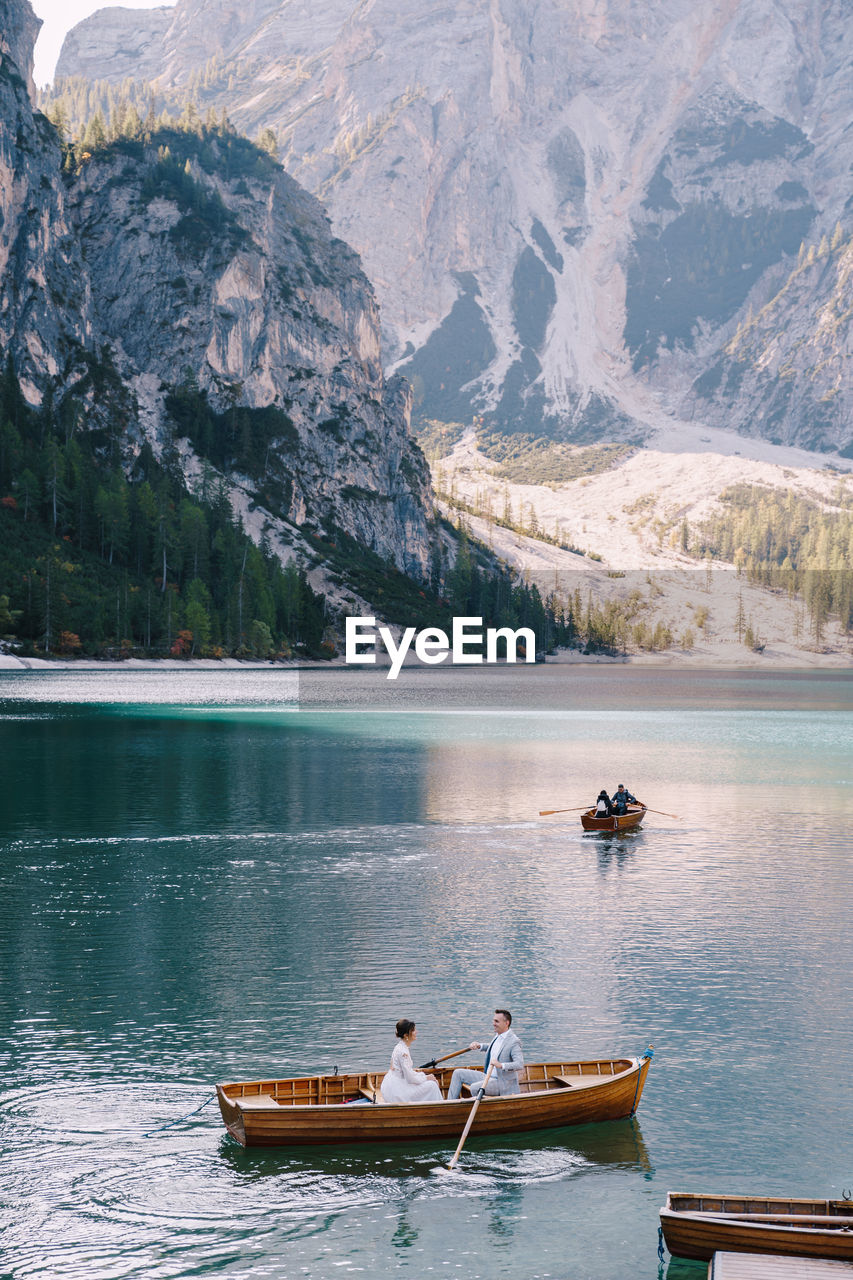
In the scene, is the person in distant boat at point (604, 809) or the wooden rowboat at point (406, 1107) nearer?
the wooden rowboat at point (406, 1107)

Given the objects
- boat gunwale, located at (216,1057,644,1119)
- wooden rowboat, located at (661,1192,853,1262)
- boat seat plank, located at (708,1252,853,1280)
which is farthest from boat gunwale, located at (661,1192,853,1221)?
boat gunwale, located at (216,1057,644,1119)

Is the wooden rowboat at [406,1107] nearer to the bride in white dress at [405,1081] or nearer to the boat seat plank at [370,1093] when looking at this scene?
the boat seat plank at [370,1093]

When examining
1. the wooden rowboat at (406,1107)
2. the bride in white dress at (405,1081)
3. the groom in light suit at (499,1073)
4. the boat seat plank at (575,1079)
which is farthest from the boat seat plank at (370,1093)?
the boat seat plank at (575,1079)

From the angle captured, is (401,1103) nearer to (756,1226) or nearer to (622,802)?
(756,1226)

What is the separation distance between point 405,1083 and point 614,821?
4532 centimetres

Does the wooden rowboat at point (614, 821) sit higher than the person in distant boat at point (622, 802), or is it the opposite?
the person in distant boat at point (622, 802)

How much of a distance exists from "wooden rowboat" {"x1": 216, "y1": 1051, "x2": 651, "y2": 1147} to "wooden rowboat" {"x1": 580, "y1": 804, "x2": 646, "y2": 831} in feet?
139

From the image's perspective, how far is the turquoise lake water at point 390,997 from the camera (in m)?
22.9

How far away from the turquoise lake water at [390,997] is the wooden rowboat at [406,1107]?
0.49 metres

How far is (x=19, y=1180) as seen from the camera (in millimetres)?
24000

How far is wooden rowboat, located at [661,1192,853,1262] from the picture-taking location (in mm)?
A: 19827

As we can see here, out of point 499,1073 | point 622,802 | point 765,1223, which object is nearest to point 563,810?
point 622,802

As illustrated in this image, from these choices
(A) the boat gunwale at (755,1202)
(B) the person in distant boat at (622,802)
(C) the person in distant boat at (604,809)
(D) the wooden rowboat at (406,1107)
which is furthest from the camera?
(B) the person in distant boat at (622,802)

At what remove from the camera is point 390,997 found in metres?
36.8
